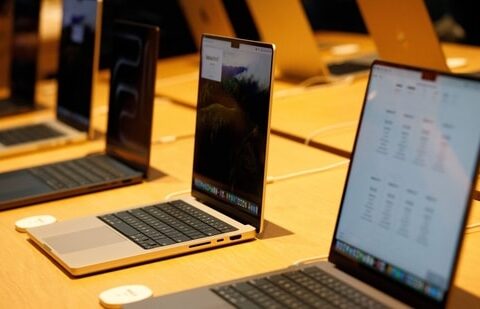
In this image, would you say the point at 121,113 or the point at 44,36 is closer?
the point at 121,113

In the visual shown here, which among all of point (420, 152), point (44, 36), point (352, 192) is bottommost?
point (44, 36)

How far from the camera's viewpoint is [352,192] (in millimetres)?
1330

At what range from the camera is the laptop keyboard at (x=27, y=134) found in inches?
93.4

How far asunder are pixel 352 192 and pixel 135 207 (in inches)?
21.6

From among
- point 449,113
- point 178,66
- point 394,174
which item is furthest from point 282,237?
point 178,66

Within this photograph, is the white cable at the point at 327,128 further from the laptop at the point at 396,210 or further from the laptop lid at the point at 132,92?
the laptop at the point at 396,210

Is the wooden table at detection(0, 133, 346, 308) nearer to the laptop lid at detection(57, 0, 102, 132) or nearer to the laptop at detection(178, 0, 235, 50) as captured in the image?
the laptop lid at detection(57, 0, 102, 132)

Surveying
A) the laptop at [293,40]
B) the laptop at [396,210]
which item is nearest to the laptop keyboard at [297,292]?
the laptop at [396,210]

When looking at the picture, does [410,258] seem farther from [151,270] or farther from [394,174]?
[151,270]

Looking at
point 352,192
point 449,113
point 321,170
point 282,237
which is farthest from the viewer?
point 321,170

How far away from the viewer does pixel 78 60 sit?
241 cm

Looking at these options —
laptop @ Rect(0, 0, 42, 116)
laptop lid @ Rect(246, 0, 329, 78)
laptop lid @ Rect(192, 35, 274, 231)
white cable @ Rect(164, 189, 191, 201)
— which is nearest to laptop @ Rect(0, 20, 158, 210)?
white cable @ Rect(164, 189, 191, 201)

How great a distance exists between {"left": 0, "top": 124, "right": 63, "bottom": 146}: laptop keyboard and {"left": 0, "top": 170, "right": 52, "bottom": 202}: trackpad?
1.19ft

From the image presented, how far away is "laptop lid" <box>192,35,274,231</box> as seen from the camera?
153cm
